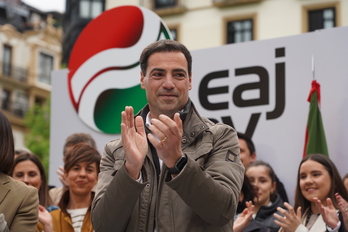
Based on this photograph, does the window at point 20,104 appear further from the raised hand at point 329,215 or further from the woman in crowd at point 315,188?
the raised hand at point 329,215

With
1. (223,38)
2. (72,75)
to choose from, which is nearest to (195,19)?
(223,38)

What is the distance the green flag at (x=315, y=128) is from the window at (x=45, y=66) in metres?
38.3

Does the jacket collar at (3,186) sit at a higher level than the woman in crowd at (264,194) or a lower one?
higher

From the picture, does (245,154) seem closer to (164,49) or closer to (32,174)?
(32,174)

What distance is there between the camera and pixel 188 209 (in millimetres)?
3465

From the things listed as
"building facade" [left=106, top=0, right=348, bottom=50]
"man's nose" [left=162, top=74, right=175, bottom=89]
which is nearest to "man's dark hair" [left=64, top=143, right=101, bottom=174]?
"man's nose" [left=162, top=74, right=175, bottom=89]

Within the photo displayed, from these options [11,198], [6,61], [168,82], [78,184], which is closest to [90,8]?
[6,61]

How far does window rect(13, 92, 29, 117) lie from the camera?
136 ft

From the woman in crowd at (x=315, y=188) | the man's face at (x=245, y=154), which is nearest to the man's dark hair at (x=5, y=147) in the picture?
the woman in crowd at (x=315, y=188)

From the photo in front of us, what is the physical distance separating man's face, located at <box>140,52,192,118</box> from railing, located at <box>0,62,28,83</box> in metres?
39.3

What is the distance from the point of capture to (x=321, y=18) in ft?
78.6

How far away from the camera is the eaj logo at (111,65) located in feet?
28.6

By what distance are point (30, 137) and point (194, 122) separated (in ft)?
96.5

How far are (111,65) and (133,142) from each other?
219 inches
